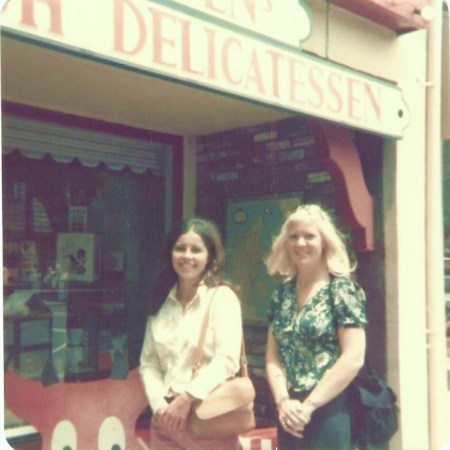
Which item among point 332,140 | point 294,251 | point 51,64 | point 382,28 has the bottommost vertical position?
point 294,251

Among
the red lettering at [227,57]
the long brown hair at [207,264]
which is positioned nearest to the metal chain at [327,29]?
the red lettering at [227,57]

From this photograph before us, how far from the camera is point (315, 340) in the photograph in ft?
9.52

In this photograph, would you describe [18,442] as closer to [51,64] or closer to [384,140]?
[51,64]

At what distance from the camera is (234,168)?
4887 millimetres

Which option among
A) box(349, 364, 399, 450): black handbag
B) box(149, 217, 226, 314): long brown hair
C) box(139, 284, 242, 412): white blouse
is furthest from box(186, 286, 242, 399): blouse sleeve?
box(349, 364, 399, 450): black handbag

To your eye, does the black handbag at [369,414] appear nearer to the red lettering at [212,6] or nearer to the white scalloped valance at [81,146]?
the red lettering at [212,6]

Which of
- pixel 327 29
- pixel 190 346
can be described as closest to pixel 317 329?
pixel 190 346

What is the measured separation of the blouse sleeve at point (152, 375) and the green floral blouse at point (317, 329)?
551mm

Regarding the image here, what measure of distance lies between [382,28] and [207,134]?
1401mm

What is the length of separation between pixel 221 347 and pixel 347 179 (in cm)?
162

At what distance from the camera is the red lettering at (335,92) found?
361 cm

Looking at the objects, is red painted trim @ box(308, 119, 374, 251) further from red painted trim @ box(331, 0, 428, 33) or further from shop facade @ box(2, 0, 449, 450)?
red painted trim @ box(331, 0, 428, 33)

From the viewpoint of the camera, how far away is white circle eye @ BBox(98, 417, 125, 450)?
318 cm

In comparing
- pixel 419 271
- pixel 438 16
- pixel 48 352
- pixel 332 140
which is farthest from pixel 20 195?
pixel 438 16
